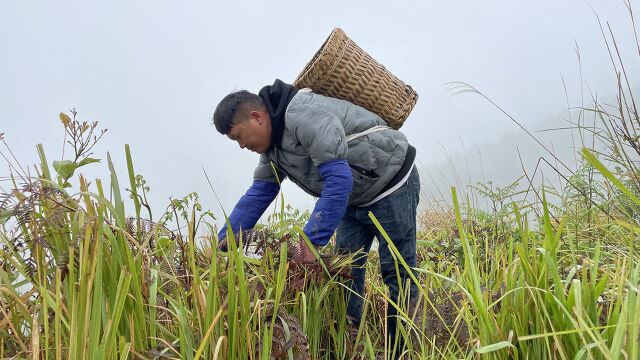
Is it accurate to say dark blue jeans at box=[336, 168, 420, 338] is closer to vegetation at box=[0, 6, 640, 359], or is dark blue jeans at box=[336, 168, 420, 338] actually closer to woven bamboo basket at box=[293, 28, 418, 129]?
woven bamboo basket at box=[293, 28, 418, 129]

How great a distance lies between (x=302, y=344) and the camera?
6.46ft

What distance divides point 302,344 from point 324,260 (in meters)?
0.69

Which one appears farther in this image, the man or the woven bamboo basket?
the woven bamboo basket

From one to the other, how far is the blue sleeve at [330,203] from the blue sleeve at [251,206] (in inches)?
30.0

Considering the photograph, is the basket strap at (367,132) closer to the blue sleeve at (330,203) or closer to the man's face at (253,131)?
the blue sleeve at (330,203)

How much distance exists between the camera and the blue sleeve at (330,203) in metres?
2.89

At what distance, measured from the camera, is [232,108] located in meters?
3.24

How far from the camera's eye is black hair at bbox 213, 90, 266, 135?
324 centimetres

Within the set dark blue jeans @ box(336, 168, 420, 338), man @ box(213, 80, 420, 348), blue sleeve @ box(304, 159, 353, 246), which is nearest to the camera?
blue sleeve @ box(304, 159, 353, 246)

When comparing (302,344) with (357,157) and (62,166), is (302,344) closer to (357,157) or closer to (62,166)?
(62,166)

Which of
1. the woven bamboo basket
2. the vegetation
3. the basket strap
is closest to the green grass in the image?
the vegetation

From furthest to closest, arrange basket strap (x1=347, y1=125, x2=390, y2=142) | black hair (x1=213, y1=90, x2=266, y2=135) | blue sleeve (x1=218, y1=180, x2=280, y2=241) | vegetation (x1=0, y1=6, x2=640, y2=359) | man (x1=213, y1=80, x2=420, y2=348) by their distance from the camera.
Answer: blue sleeve (x1=218, y1=180, x2=280, y2=241) < basket strap (x1=347, y1=125, x2=390, y2=142) < black hair (x1=213, y1=90, x2=266, y2=135) < man (x1=213, y1=80, x2=420, y2=348) < vegetation (x1=0, y1=6, x2=640, y2=359)

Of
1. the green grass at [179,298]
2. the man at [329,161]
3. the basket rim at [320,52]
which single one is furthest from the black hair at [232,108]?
the green grass at [179,298]

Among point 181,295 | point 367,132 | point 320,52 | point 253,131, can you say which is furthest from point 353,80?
point 181,295
